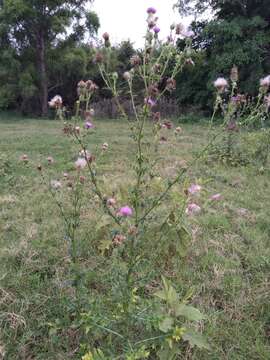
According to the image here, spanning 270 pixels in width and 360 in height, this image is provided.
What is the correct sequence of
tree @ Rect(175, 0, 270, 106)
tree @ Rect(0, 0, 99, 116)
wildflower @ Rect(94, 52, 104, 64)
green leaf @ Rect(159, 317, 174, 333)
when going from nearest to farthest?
wildflower @ Rect(94, 52, 104, 64)
green leaf @ Rect(159, 317, 174, 333)
tree @ Rect(175, 0, 270, 106)
tree @ Rect(0, 0, 99, 116)

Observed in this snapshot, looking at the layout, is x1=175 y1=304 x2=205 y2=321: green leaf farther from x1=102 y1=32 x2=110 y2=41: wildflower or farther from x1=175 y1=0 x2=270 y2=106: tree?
x1=175 y1=0 x2=270 y2=106: tree

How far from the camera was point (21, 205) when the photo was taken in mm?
2967

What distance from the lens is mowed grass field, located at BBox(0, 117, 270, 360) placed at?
1546 millimetres

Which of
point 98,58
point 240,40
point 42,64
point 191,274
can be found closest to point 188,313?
point 191,274

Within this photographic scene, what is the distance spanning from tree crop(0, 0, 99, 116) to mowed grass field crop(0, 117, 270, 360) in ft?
37.2

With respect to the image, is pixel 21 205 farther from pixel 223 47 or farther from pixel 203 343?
pixel 223 47

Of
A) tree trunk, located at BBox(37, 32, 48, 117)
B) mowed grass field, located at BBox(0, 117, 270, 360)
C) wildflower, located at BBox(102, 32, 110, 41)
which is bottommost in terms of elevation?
mowed grass field, located at BBox(0, 117, 270, 360)

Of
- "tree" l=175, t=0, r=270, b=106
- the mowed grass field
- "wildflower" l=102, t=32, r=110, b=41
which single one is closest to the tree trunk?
"tree" l=175, t=0, r=270, b=106

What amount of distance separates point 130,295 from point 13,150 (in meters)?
4.46

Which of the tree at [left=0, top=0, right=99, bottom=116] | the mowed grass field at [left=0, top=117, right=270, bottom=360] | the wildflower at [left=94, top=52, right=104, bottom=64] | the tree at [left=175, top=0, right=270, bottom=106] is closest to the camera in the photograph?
the wildflower at [left=94, top=52, right=104, bottom=64]

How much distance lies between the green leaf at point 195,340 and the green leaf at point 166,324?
10cm

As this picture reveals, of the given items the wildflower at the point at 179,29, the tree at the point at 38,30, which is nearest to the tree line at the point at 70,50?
the tree at the point at 38,30

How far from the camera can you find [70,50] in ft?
45.8

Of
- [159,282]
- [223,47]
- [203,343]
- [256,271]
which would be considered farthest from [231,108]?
[223,47]
